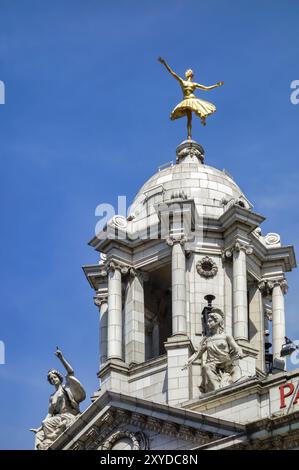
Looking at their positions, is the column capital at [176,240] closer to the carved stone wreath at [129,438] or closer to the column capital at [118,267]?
the column capital at [118,267]

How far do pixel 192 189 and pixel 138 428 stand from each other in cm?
1583

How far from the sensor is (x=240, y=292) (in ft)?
262

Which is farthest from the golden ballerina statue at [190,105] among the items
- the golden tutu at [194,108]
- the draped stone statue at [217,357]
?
the draped stone statue at [217,357]

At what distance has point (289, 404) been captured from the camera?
220ft

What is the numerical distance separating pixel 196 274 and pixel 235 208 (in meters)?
3.47

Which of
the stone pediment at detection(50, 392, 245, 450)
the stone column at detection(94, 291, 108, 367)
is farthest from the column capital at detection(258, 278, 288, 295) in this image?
the stone pediment at detection(50, 392, 245, 450)

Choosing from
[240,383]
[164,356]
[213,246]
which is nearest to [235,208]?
[213,246]

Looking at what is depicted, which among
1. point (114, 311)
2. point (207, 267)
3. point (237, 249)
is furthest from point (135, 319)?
point (237, 249)

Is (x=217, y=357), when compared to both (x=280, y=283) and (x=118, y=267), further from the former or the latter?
(x=280, y=283)

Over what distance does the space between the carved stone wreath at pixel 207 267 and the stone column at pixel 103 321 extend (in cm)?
568

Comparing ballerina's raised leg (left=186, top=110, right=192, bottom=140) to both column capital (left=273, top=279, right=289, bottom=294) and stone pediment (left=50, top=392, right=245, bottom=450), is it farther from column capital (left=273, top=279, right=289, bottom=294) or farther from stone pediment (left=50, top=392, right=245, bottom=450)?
stone pediment (left=50, top=392, right=245, bottom=450)

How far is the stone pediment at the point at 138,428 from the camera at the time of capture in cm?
6881
